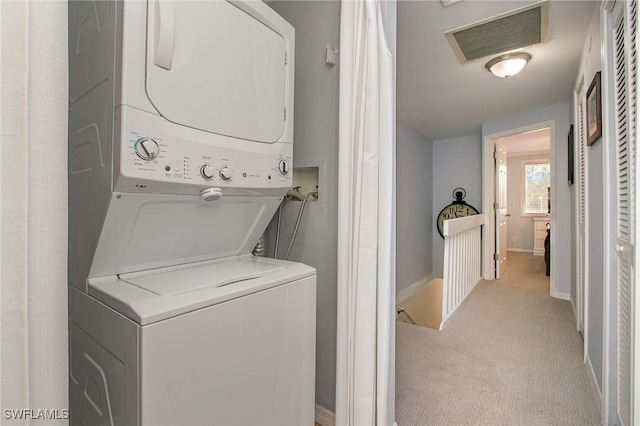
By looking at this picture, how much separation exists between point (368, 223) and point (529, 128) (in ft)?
12.7

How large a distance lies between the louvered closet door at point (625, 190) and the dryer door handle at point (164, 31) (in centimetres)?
156

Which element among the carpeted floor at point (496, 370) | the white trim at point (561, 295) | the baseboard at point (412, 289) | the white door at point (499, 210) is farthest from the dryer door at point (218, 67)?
the white door at point (499, 210)

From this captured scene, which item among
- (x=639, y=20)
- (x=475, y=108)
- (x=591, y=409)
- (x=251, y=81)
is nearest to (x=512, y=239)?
(x=475, y=108)

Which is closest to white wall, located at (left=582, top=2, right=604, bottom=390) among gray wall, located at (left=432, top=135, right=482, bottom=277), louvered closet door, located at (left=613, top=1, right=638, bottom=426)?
louvered closet door, located at (left=613, top=1, right=638, bottom=426)

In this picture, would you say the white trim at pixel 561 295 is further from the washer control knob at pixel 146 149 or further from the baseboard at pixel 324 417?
the washer control knob at pixel 146 149

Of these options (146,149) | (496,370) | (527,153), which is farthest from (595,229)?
(527,153)

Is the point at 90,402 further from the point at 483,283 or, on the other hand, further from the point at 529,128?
the point at 529,128

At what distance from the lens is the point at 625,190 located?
127cm

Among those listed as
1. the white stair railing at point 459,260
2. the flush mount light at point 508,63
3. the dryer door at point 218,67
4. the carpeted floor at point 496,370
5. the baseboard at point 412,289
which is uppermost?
the flush mount light at point 508,63

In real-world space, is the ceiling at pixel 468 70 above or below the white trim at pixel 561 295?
above

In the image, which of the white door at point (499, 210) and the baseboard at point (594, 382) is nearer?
the baseboard at point (594, 382)

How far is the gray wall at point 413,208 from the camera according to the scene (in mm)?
4307

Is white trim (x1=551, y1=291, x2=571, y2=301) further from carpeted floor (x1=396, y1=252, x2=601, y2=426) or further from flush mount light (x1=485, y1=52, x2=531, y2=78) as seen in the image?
flush mount light (x1=485, y1=52, x2=531, y2=78)

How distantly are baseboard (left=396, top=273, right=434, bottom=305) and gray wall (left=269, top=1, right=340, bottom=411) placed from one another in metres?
2.72
